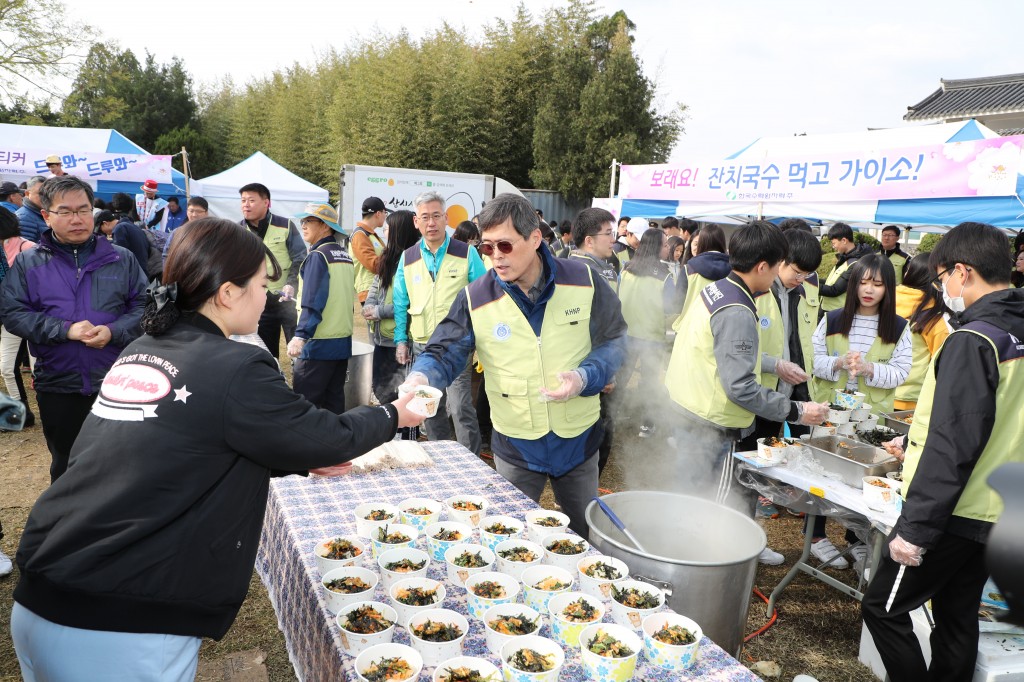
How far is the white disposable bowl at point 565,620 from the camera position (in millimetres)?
1568

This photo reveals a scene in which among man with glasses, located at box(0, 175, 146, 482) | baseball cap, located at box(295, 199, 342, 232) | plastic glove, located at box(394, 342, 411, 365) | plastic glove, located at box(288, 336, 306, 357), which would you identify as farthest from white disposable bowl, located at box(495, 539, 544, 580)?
baseball cap, located at box(295, 199, 342, 232)

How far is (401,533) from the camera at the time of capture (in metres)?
2.08

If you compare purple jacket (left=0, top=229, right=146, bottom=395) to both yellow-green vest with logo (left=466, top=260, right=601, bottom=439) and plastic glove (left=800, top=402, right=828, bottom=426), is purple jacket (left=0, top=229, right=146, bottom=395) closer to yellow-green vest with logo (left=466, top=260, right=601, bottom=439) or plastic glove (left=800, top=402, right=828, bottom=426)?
yellow-green vest with logo (left=466, top=260, right=601, bottom=439)

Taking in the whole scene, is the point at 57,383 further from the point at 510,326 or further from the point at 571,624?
the point at 571,624

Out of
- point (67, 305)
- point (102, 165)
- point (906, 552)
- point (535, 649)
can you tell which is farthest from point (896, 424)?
point (102, 165)

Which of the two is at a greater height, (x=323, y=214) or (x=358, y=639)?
(x=323, y=214)

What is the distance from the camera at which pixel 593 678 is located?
1470 mm

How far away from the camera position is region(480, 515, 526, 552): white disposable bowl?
2021 mm

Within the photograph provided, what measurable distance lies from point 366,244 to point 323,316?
4.39 ft

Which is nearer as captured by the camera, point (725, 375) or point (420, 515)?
point (420, 515)

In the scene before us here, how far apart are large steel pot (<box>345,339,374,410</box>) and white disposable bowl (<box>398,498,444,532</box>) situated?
12.0 ft

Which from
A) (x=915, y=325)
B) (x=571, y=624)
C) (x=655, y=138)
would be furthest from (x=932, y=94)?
(x=571, y=624)

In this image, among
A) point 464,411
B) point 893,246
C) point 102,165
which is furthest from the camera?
point 102,165

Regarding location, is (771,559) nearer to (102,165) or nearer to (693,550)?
(693,550)
